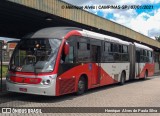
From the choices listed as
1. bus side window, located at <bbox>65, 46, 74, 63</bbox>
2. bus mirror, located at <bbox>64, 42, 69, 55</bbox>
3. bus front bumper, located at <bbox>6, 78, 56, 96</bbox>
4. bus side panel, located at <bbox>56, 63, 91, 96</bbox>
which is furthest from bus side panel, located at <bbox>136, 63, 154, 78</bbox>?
bus front bumper, located at <bbox>6, 78, 56, 96</bbox>

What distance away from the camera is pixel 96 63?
668 inches

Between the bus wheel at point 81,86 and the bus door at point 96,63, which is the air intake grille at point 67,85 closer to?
the bus wheel at point 81,86

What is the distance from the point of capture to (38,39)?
13594mm

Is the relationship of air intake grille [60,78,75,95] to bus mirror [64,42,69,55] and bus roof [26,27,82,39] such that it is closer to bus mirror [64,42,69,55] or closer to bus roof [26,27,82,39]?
bus mirror [64,42,69,55]

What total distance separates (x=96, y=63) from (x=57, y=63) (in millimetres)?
4309

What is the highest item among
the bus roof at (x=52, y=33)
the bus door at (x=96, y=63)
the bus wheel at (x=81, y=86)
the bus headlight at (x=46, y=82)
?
the bus roof at (x=52, y=33)

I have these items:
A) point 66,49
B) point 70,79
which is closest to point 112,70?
point 70,79

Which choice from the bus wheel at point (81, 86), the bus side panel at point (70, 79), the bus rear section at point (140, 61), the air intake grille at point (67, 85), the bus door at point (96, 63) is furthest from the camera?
the bus rear section at point (140, 61)

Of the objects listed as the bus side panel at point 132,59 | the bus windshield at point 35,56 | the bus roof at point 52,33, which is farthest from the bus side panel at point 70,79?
the bus side panel at point 132,59

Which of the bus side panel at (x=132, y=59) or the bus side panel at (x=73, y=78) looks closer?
the bus side panel at (x=73, y=78)

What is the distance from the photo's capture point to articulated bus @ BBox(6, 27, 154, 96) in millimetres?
→ 12727

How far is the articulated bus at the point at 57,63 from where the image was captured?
12727mm

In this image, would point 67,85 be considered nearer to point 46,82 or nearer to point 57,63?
point 57,63

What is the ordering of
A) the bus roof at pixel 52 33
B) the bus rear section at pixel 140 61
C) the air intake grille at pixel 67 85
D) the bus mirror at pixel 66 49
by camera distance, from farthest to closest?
the bus rear section at pixel 140 61
the bus roof at pixel 52 33
the bus mirror at pixel 66 49
the air intake grille at pixel 67 85
